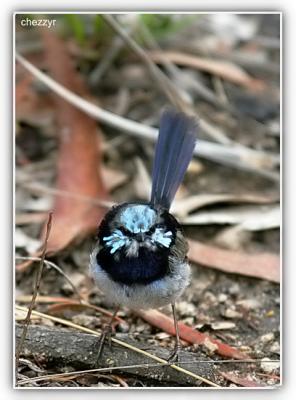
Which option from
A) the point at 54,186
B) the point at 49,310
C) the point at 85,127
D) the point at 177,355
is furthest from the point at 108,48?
the point at 177,355

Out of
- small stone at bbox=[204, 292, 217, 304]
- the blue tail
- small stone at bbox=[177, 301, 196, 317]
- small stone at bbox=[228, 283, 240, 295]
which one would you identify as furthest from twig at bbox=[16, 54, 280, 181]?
small stone at bbox=[177, 301, 196, 317]

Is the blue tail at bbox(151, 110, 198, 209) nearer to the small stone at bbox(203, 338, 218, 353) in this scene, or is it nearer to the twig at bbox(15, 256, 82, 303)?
the twig at bbox(15, 256, 82, 303)

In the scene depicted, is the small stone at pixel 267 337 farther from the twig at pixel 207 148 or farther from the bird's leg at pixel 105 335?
the twig at pixel 207 148

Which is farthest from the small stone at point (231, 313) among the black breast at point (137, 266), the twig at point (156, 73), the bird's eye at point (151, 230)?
the twig at point (156, 73)

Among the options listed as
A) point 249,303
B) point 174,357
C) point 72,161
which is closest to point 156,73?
point 72,161

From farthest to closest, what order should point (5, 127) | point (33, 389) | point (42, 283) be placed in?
point (42, 283)
point (5, 127)
point (33, 389)

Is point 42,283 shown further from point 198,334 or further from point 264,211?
point 264,211
